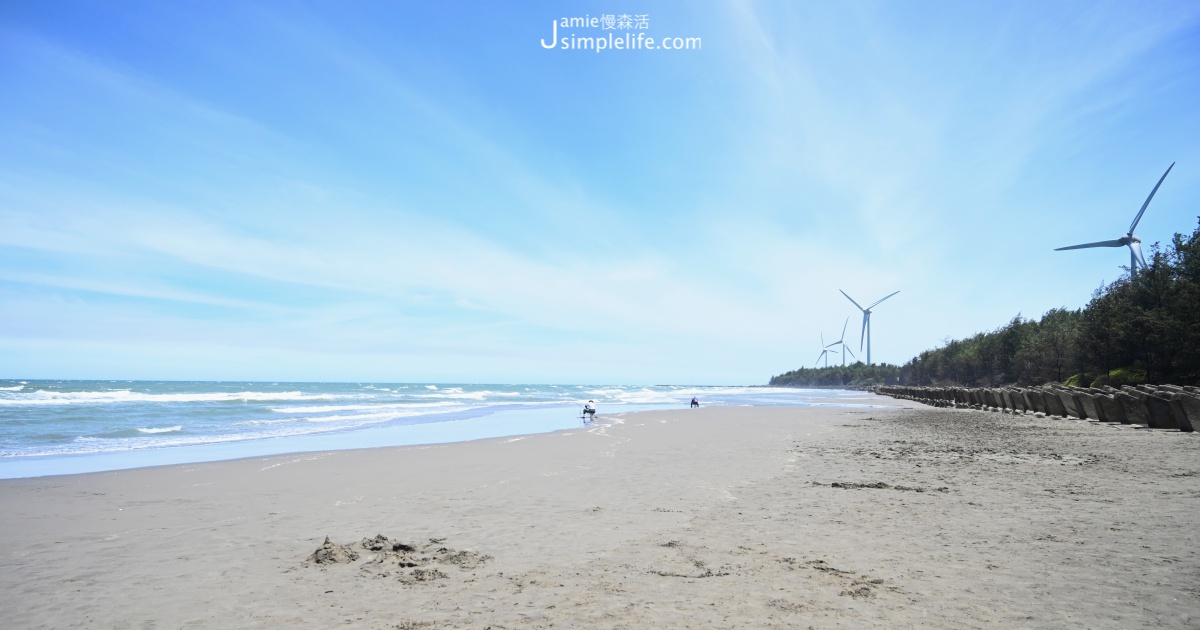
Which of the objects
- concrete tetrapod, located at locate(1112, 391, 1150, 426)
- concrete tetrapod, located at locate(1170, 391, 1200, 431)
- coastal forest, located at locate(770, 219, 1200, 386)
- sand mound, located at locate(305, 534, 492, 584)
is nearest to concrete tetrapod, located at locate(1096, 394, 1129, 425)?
concrete tetrapod, located at locate(1112, 391, 1150, 426)

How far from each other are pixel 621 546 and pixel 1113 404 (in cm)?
2358

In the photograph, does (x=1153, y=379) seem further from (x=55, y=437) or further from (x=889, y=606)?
(x=55, y=437)

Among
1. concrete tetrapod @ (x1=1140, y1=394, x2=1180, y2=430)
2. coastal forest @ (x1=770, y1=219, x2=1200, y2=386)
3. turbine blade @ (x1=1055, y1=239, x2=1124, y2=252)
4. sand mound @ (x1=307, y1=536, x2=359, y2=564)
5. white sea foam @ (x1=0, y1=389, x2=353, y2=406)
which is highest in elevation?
turbine blade @ (x1=1055, y1=239, x2=1124, y2=252)

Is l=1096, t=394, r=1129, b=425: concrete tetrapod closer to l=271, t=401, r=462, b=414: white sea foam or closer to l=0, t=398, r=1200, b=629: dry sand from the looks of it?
l=0, t=398, r=1200, b=629: dry sand

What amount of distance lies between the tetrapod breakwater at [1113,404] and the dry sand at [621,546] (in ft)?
24.6

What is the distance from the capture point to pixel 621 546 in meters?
6.90

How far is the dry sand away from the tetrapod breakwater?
24.6ft

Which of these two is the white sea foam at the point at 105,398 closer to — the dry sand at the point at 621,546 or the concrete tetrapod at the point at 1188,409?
the dry sand at the point at 621,546

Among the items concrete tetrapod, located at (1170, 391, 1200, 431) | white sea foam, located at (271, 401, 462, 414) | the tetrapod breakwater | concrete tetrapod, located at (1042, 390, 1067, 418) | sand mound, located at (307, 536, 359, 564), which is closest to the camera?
sand mound, located at (307, 536, 359, 564)

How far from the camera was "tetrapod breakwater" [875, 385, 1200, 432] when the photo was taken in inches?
730

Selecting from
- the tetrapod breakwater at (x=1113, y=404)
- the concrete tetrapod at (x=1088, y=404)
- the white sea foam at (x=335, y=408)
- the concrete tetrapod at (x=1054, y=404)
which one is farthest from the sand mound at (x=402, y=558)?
the white sea foam at (x=335, y=408)

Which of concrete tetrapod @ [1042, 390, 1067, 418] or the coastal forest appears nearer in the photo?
concrete tetrapod @ [1042, 390, 1067, 418]

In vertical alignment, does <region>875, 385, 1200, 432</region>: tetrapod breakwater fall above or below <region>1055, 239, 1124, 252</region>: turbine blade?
below

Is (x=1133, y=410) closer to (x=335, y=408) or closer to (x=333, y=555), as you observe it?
(x=333, y=555)
